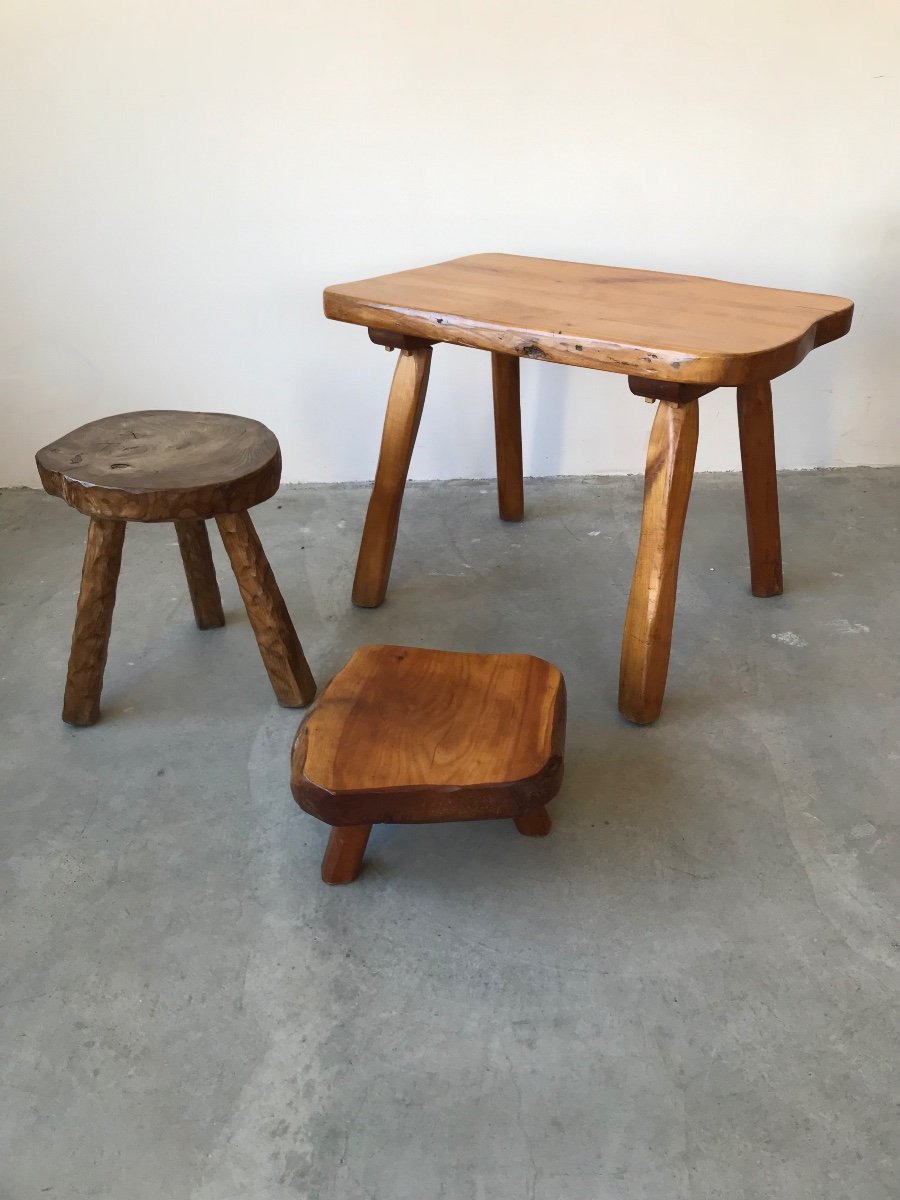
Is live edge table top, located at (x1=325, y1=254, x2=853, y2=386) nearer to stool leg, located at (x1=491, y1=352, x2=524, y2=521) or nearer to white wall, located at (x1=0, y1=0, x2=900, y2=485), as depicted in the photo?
stool leg, located at (x1=491, y1=352, x2=524, y2=521)

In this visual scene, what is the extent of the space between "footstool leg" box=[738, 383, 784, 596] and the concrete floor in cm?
A: 7

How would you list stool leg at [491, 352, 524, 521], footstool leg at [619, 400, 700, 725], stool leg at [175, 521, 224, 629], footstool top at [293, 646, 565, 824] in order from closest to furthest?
footstool top at [293, 646, 565, 824] → footstool leg at [619, 400, 700, 725] → stool leg at [175, 521, 224, 629] → stool leg at [491, 352, 524, 521]

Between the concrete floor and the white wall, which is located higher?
the white wall

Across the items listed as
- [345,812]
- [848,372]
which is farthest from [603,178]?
[345,812]

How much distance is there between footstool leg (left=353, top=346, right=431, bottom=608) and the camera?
188 cm

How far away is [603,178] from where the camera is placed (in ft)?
7.51

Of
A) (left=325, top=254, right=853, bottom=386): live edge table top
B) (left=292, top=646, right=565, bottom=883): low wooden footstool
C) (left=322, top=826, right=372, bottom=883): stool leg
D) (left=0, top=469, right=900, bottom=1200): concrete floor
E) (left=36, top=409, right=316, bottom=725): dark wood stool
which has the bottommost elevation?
(left=0, top=469, right=900, bottom=1200): concrete floor

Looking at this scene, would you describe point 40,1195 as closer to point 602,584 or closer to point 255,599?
point 255,599

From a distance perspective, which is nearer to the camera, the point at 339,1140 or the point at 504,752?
the point at 339,1140

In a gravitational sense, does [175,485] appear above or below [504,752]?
above

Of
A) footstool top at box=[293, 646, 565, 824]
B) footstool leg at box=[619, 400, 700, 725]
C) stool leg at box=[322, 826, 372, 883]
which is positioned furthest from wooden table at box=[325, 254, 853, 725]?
stool leg at box=[322, 826, 372, 883]

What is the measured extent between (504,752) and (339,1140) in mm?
499

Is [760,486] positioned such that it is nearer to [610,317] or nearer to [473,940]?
[610,317]

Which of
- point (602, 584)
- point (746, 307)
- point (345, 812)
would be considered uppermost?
point (746, 307)
